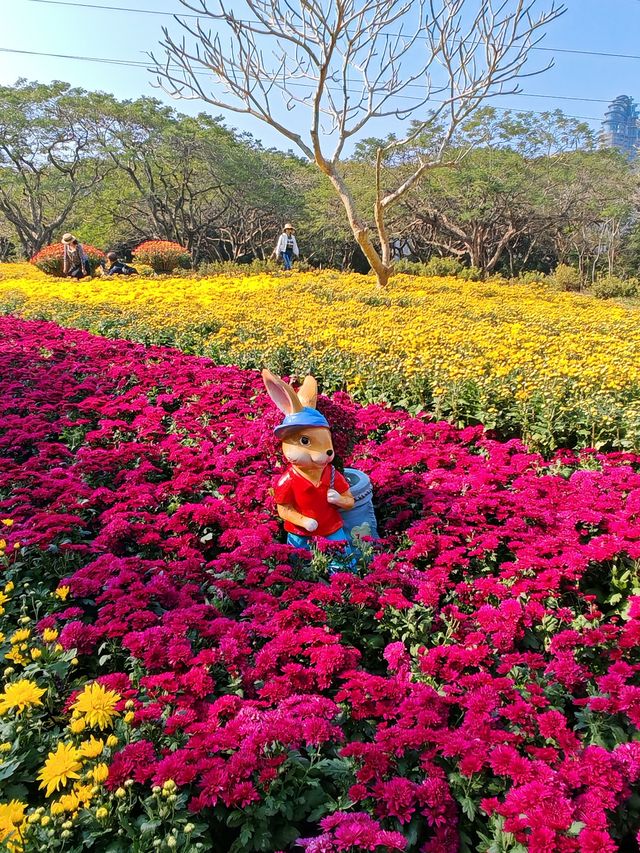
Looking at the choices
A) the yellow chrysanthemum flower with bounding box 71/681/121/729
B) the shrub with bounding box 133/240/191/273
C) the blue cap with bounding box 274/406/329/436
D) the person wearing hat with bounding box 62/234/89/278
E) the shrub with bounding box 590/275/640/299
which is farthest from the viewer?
the shrub with bounding box 590/275/640/299

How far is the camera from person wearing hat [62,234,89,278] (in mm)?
12977

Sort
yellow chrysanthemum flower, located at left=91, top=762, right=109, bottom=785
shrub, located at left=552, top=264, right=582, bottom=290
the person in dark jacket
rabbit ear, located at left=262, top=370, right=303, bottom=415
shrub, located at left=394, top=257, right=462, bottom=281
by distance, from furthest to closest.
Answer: shrub, located at left=394, top=257, right=462, bottom=281 → shrub, located at left=552, top=264, right=582, bottom=290 → the person in dark jacket → rabbit ear, located at left=262, top=370, right=303, bottom=415 → yellow chrysanthemum flower, located at left=91, top=762, right=109, bottom=785

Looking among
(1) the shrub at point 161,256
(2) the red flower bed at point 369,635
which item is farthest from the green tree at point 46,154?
(2) the red flower bed at point 369,635

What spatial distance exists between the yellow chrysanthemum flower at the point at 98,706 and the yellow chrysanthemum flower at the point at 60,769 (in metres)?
0.10

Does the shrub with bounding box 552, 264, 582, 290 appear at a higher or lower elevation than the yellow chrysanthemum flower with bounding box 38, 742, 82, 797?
higher

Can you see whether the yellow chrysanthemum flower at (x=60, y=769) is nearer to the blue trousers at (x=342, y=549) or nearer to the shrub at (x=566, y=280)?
the blue trousers at (x=342, y=549)

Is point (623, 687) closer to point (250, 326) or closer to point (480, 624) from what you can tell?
point (480, 624)

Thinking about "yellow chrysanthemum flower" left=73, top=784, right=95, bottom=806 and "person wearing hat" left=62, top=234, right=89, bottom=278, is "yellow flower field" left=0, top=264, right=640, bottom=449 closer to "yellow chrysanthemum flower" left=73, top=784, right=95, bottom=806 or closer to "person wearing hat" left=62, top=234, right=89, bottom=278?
"person wearing hat" left=62, top=234, right=89, bottom=278

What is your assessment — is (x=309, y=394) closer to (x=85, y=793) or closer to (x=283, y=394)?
(x=283, y=394)

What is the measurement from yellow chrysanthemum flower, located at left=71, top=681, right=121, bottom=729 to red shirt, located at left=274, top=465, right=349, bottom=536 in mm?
1287

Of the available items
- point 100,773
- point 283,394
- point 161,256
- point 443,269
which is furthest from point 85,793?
point 443,269

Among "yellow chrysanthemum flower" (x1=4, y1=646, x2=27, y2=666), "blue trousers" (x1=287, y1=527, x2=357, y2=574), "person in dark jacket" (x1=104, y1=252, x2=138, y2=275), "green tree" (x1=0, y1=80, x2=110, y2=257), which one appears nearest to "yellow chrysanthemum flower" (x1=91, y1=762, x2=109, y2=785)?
"yellow chrysanthemum flower" (x1=4, y1=646, x2=27, y2=666)

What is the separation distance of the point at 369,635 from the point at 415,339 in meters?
4.09

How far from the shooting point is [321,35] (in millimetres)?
10570
